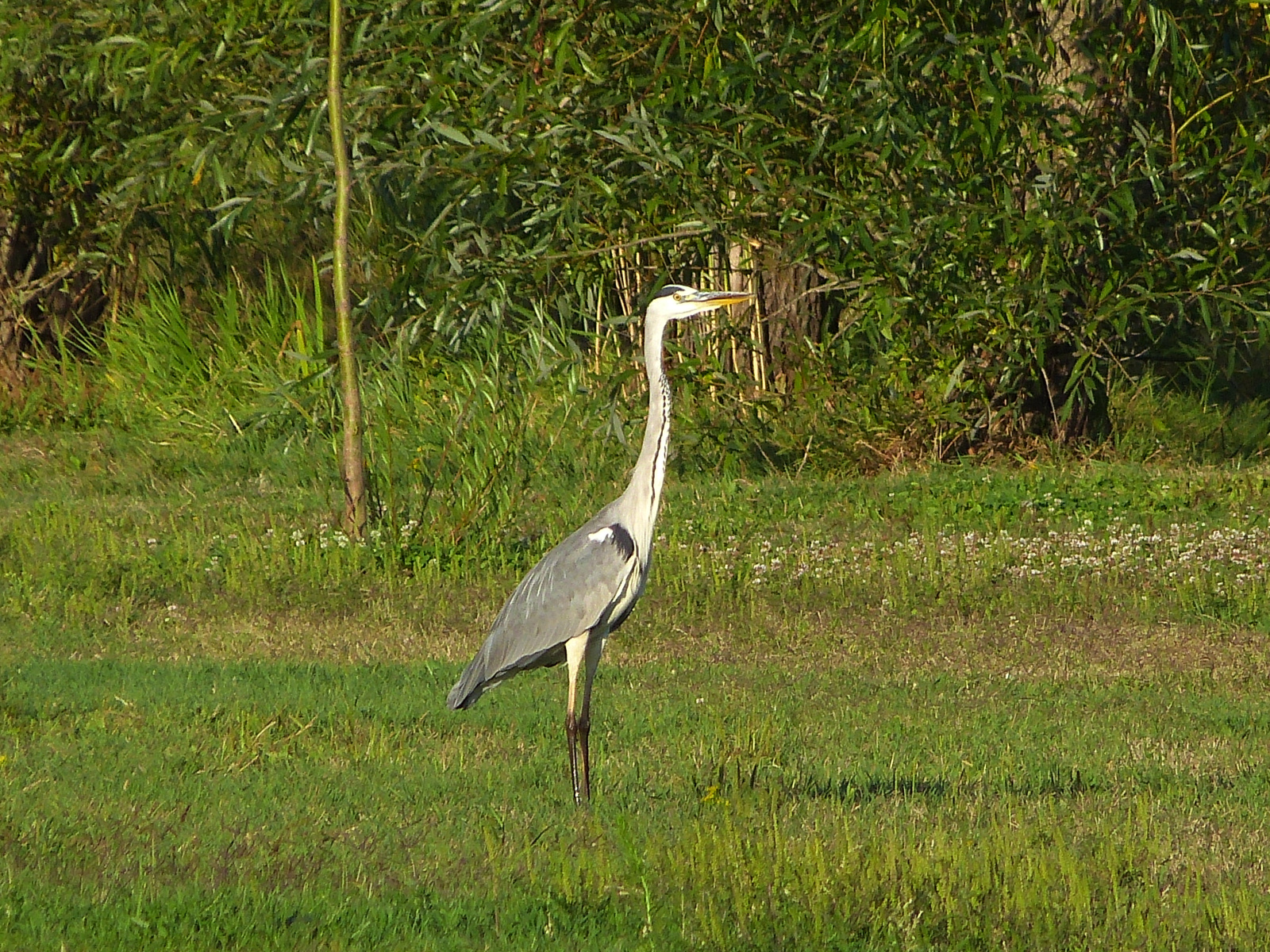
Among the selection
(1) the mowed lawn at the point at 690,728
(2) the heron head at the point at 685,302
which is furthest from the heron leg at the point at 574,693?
(2) the heron head at the point at 685,302

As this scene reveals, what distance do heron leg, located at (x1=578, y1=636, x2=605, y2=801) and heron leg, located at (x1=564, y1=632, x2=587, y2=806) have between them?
1 centimetres

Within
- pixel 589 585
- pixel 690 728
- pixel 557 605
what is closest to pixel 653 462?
pixel 589 585

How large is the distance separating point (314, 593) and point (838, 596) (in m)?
2.99

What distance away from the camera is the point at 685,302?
22.6 ft

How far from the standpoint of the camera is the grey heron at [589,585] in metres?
6.64

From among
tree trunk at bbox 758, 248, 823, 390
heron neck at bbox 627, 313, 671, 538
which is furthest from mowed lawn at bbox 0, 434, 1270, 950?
tree trunk at bbox 758, 248, 823, 390

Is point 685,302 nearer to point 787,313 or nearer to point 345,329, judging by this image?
point 345,329

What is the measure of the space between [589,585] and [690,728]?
4.22 ft

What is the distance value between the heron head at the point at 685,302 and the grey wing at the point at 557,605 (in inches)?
32.2

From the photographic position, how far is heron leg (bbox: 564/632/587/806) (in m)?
6.46

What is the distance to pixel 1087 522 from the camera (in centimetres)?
1207

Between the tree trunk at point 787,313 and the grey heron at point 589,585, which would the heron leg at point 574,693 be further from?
the tree trunk at point 787,313

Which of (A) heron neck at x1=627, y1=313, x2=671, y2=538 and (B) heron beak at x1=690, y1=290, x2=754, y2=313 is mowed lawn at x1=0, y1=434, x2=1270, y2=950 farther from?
(B) heron beak at x1=690, y1=290, x2=754, y2=313

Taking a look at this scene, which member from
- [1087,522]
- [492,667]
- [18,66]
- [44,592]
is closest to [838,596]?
[1087,522]
